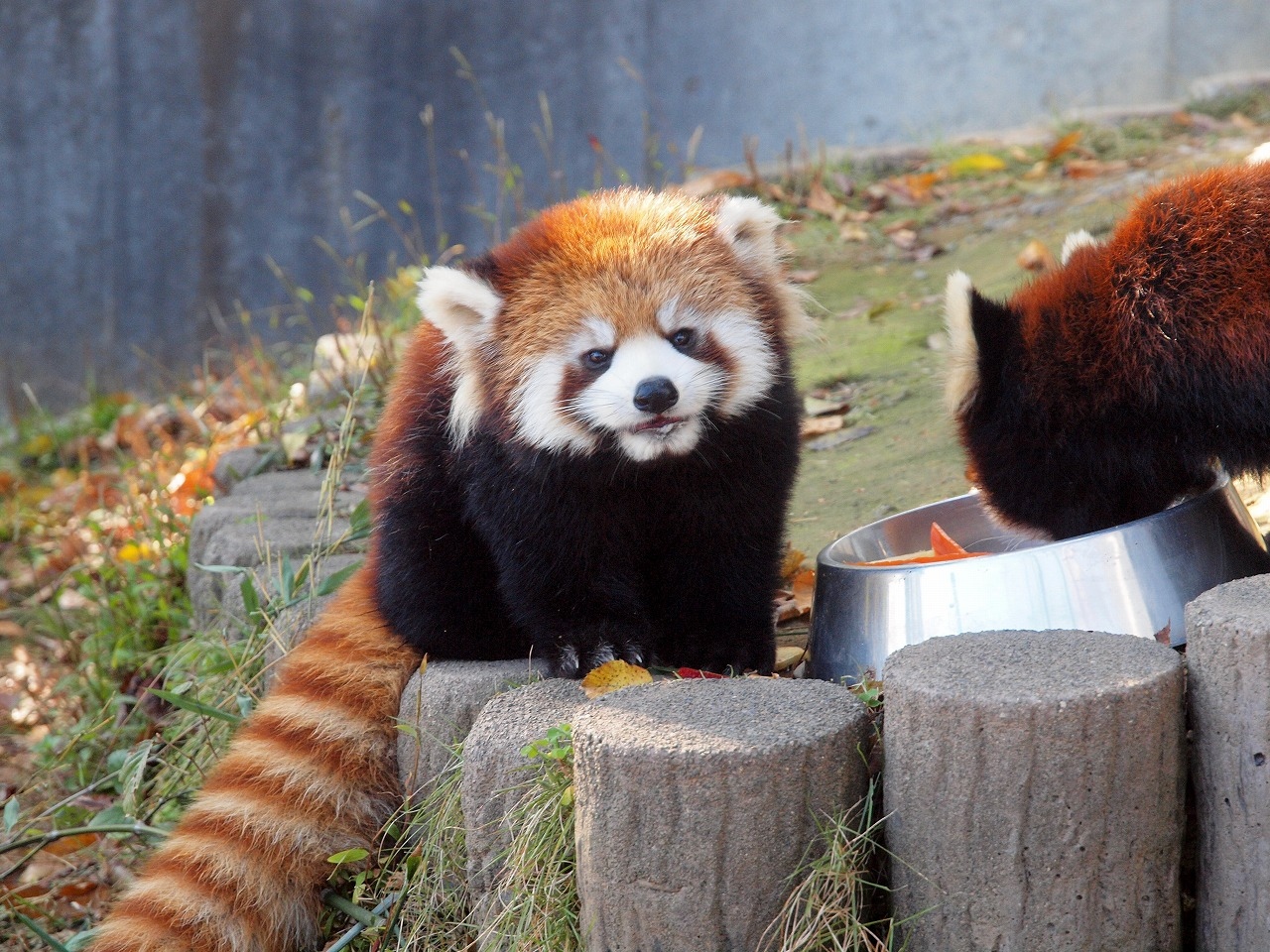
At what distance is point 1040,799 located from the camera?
5.07 feet

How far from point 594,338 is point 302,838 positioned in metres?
1.08

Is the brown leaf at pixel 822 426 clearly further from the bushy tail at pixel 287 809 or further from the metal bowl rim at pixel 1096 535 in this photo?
the bushy tail at pixel 287 809

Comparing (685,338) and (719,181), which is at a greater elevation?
(685,338)

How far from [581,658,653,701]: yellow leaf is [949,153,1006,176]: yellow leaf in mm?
4397

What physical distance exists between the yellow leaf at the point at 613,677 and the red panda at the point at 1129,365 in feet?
2.87

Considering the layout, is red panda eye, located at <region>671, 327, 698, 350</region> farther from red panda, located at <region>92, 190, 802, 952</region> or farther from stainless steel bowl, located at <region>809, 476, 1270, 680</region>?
stainless steel bowl, located at <region>809, 476, 1270, 680</region>

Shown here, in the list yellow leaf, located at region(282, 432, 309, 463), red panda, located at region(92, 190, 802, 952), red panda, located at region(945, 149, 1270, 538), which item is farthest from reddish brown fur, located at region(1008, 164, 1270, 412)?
yellow leaf, located at region(282, 432, 309, 463)

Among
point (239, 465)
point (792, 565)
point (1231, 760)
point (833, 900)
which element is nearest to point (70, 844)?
point (239, 465)

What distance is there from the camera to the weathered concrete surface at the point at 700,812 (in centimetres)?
161

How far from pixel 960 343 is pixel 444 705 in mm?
1229

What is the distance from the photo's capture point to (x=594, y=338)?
2248mm

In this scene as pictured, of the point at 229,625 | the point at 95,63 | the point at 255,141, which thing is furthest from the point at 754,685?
the point at 95,63

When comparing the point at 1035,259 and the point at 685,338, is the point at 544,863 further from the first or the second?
the point at 1035,259

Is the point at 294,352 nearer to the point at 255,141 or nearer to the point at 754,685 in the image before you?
the point at 255,141
